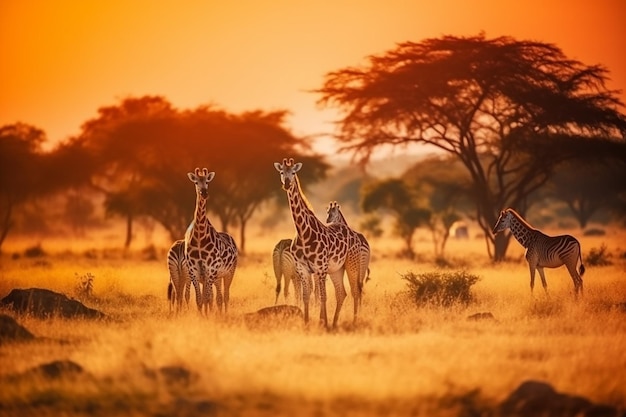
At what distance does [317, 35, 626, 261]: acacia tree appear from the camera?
96.8ft

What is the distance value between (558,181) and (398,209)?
1865cm

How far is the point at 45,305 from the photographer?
15141 mm

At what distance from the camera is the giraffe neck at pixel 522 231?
747 inches

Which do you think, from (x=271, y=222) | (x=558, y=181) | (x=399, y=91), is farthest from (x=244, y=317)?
(x=271, y=222)

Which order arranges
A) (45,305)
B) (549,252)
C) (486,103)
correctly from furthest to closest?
(486,103) → (549,252) → (45,305)

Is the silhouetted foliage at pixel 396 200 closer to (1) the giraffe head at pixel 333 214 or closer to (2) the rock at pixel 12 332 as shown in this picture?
(1) the giraffe head at pixel 333 214

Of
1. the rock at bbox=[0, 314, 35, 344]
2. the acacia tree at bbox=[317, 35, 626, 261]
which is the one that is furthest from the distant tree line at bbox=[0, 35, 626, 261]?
the rock at bbox=[0, 314, 35, 344]

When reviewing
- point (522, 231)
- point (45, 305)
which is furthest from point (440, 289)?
point (45, 305)

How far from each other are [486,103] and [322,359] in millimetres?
20830

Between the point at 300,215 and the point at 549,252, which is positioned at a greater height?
the point at 300,215

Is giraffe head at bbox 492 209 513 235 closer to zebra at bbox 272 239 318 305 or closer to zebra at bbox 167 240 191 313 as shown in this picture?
zebra at bbox 272 239 318 305

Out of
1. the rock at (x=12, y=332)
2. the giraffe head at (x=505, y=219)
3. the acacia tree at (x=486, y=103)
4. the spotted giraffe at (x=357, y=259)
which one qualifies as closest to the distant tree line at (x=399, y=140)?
the acacia tree at (x=486, y=103)

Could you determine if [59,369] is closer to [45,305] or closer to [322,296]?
[322,296]

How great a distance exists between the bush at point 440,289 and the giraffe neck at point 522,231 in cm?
169
